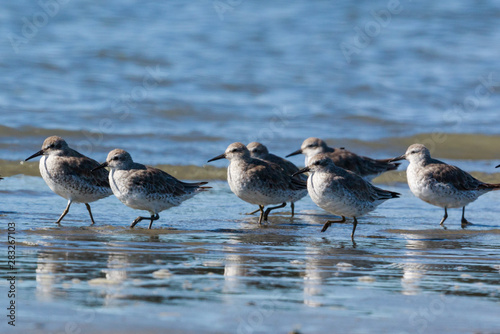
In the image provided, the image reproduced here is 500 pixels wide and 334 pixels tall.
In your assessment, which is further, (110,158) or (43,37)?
(43,37)

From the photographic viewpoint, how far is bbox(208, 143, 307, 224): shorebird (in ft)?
35.4

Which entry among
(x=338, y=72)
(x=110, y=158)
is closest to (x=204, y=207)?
(x=110, y=158)

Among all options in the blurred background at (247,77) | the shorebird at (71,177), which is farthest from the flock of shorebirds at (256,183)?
the blurred background at (247,77)

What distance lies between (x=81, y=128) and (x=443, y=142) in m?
8.17

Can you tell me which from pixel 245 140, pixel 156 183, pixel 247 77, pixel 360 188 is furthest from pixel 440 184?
pixel 247 77

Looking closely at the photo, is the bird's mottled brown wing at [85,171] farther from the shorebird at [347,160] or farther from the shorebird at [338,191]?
the shorebird at [347,160]

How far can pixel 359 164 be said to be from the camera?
522 inches

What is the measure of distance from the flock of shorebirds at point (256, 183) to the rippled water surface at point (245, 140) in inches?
13.9

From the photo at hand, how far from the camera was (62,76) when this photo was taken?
816 inches

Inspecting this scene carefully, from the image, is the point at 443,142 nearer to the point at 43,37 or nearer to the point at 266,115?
the point at 266,115

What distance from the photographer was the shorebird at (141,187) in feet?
32.1

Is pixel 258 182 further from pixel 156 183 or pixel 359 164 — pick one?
pixel 359 164

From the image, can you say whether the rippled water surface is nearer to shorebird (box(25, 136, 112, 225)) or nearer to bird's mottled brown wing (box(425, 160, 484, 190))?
shorebird (box(25, 136, 112, 225))

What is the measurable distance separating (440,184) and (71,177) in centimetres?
515
